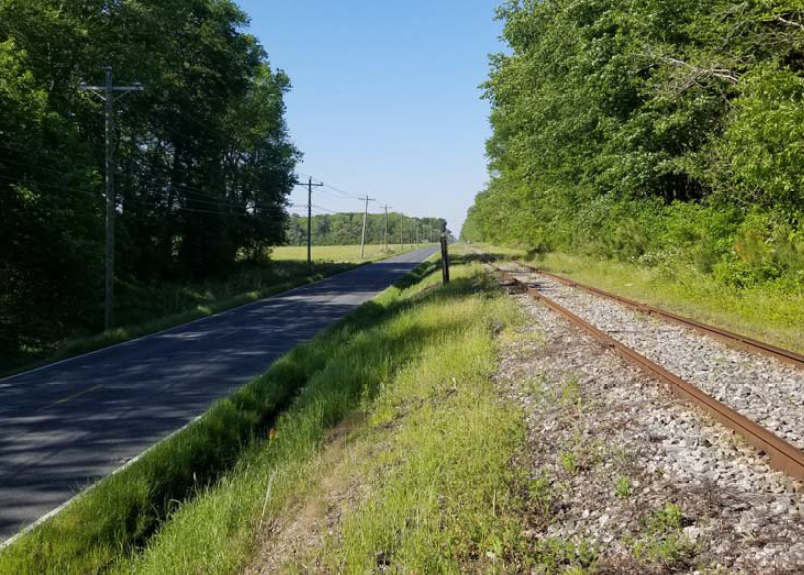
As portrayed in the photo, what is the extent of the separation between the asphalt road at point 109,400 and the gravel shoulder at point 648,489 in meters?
4.90

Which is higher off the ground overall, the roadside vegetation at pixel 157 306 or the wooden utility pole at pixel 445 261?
the wooden utility pole at pixel 445 261

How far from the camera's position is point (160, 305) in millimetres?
24594

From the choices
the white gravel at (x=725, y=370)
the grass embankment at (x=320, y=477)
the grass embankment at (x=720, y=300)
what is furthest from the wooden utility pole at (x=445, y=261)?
the grass embankment at (x=320, y=477)

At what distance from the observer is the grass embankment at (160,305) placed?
1403cm

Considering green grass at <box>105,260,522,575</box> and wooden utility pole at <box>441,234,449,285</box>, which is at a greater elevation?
wooden utility pole at <box>441,234,449,285</box>

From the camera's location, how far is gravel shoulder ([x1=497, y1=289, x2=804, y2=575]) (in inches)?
104

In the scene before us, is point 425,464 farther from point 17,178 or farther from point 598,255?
point 598,255

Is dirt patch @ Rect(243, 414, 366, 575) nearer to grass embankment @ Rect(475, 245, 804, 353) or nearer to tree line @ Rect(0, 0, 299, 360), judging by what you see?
grass embankment @ Rect(475, 245, 804, 353)

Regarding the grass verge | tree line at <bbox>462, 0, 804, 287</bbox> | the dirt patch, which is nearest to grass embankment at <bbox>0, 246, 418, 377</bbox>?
the grass verge

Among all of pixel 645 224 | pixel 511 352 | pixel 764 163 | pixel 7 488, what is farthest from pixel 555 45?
pixel 7 488

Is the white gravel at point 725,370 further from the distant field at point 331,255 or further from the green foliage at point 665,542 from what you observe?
the distant field at point 331,255

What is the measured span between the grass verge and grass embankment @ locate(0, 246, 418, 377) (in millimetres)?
7699

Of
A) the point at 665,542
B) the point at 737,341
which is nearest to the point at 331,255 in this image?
the point at 737,341

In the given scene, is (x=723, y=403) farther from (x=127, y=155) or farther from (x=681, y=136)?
(x=127, y=155)
